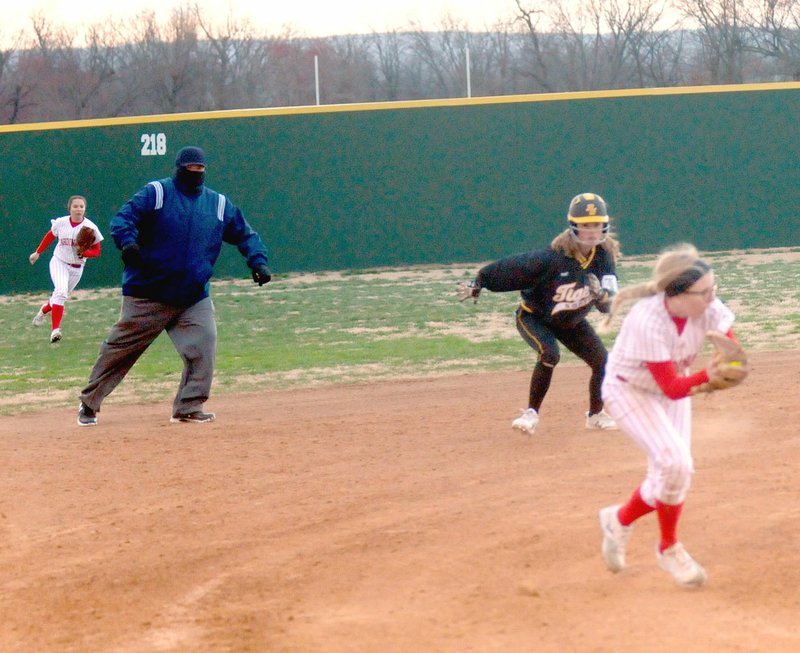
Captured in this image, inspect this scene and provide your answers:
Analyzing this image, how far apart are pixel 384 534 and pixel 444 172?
16.2 meters

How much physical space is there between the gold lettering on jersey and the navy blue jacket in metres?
2.37

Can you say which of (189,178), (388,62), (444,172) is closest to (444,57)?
(388,62)

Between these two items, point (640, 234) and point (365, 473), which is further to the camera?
point (640, 234)

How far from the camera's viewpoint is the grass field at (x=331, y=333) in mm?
11047

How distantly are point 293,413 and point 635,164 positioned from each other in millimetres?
14106

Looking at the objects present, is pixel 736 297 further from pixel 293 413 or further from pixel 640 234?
pixel 293 413

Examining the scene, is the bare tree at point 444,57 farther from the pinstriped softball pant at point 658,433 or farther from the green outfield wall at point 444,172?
the pinstriped softball pant at point 658,433

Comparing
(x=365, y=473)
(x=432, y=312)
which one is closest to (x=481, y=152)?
(x=432, y=312)

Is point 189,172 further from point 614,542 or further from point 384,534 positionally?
point 614,542

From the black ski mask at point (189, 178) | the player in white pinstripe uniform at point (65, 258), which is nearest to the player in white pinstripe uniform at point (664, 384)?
the black ski mask at point (189, 178)

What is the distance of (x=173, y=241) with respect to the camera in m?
8.70

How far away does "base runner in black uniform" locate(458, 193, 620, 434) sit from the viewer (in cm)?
749

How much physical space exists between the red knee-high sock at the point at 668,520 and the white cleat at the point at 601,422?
311 centimetres

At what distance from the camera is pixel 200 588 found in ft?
17.4
